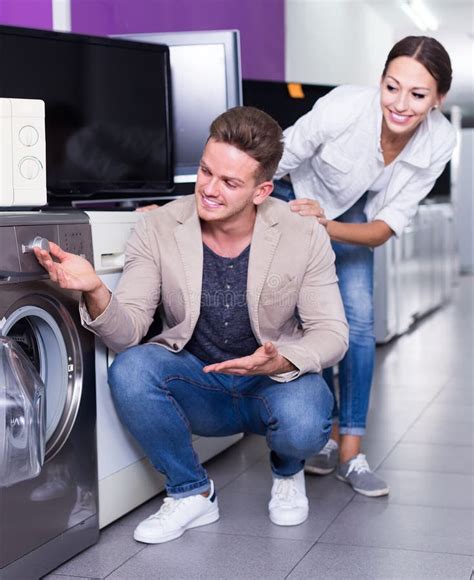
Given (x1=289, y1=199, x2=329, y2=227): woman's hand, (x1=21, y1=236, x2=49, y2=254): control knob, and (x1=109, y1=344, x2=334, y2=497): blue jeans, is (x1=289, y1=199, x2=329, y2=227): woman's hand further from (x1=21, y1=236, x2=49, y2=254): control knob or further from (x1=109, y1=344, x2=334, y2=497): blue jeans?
(x1=21, y1=236, x2=49, y2=254): control knob

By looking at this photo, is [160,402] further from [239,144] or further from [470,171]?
[470,171]

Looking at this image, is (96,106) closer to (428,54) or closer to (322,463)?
(428,54)

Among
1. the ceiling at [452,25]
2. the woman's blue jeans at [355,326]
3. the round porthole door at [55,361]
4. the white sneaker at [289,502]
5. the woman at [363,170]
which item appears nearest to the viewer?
the round porthole door at [55,361]

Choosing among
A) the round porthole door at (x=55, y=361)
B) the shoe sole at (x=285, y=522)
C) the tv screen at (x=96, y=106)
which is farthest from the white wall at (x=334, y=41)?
the round porthole door at (x=55, y=361)

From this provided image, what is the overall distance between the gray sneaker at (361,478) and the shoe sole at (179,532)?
450 millimetres

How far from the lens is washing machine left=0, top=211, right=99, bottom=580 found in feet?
5.99

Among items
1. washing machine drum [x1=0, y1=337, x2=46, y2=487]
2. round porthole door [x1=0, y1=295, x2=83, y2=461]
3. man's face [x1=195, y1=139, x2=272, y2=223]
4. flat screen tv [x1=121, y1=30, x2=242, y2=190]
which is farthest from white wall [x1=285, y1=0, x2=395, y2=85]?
washing machine drum [x1=0, y1=337, x2=46, y2=487]

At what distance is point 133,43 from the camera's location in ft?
9.31

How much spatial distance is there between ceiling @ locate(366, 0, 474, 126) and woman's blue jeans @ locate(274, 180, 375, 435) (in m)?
4.01

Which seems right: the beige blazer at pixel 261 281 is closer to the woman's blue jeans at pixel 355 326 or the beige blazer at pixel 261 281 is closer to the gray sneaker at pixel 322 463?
the woman's blue jeans at pixel 355 326

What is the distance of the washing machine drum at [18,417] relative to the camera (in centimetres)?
177

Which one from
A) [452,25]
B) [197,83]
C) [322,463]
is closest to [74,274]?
[322,463]

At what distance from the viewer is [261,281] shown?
2.22 metres

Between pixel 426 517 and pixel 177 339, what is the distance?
76 centimetres
